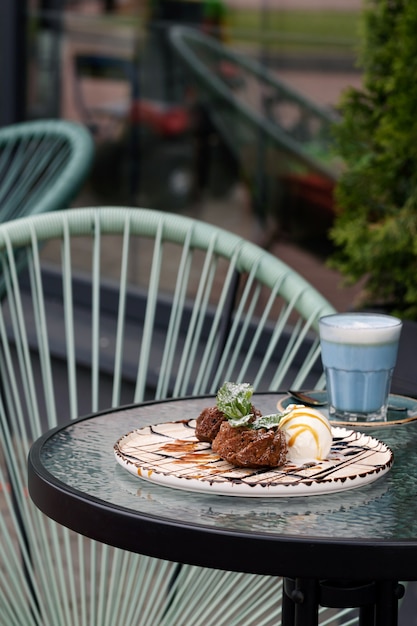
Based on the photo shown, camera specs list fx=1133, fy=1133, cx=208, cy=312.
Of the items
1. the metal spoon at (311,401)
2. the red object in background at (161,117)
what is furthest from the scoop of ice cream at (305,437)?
the red object in background at (161,117)

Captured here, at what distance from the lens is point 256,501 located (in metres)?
1.25

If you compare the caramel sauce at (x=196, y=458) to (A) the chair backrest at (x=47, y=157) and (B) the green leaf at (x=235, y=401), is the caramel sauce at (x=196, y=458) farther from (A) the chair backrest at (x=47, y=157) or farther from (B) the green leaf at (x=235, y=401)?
(A) the chair backrest at (x=47, y=157)

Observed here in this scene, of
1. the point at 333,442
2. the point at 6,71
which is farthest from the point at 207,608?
the point at 6,71

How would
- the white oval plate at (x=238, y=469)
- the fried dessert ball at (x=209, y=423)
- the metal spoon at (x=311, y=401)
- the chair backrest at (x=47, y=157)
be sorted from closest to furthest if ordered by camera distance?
the white oval plate at (x=238, y=469) < the fried dessert ball at (x=209, y=423) < the metal spoon at (x=311, y=401) < the chair backrest at (x=47, y=157)

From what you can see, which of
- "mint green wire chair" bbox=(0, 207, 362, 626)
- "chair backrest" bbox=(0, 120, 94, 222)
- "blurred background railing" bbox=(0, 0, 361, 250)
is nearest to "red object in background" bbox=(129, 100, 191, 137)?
"blurred background railing" bbox=(0, 0, 361, 250)

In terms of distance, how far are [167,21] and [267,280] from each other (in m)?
2.38

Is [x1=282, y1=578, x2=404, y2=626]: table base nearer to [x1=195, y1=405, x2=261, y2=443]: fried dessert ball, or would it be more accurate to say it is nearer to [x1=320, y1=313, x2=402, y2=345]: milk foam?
[x1=195, y1=405, x2=261, y2=443]: fried dessert ball

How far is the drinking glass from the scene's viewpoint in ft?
4.86

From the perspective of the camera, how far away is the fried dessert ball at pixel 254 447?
50.9 inches

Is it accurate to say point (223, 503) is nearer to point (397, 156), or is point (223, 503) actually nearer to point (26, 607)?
point (26, 607)

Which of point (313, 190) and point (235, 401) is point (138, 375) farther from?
point (313, 190)

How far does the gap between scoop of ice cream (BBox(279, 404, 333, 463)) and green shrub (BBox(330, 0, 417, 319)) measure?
134 centimetres

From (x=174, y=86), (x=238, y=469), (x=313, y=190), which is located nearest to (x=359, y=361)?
(x=238, y=469)

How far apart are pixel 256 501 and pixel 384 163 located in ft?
5.28
